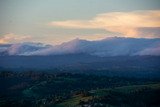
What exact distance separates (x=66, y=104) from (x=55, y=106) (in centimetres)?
411

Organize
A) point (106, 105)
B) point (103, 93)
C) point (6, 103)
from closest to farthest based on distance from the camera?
point (106, 105), point (6, 103), point (103, 93)

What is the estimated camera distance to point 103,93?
190m

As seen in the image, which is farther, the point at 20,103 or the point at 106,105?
the point at 20,103

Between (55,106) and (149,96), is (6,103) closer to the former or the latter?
(55,106)

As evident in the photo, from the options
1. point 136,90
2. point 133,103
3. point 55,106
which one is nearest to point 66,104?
point 55,106

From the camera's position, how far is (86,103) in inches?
6486

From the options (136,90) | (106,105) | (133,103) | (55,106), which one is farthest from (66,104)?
(136,90)

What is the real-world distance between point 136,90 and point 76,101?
120 ft

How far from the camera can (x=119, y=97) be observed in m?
185

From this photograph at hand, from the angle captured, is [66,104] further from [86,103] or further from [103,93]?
[103,93]

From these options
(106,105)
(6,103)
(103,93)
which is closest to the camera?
(106,105)

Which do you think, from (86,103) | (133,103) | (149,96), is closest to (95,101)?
(86,103)

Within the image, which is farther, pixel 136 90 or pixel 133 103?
pixel 136 90

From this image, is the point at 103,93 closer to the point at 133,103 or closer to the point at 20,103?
the point at 133,103
